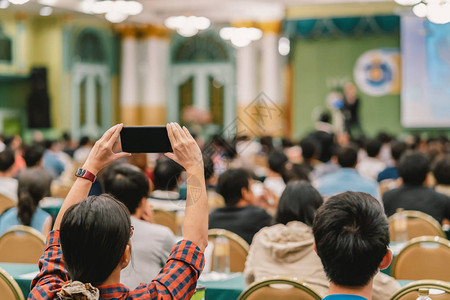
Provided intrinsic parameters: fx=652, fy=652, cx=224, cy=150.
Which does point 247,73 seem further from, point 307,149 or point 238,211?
point 238,211

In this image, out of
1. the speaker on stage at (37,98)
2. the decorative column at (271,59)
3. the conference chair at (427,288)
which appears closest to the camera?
the conference chair at (427,288)

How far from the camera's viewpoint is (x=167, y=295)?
1.69 metres

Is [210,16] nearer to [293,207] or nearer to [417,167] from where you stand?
[417,167]

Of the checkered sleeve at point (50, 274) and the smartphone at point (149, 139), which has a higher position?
the smartphone at point (149, 139)

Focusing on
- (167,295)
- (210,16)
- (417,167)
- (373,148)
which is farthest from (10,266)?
(210,16)

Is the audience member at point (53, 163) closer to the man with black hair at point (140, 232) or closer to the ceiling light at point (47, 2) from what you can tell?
the ceiling light at point (47, 2)

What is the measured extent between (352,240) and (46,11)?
1412cm

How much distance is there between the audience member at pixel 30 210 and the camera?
454 centimetres

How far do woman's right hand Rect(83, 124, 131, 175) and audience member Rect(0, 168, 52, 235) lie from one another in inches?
109

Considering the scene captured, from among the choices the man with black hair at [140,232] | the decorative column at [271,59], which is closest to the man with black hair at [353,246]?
the man with black hair at [140,232]

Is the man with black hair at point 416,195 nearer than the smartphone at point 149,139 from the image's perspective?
No

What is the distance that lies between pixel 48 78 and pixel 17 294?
1319cm

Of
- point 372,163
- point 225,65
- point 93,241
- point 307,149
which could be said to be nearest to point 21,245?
point 93,241

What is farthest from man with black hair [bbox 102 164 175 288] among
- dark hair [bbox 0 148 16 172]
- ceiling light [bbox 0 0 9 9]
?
ceiling light [bbox 0 0 9 9]
